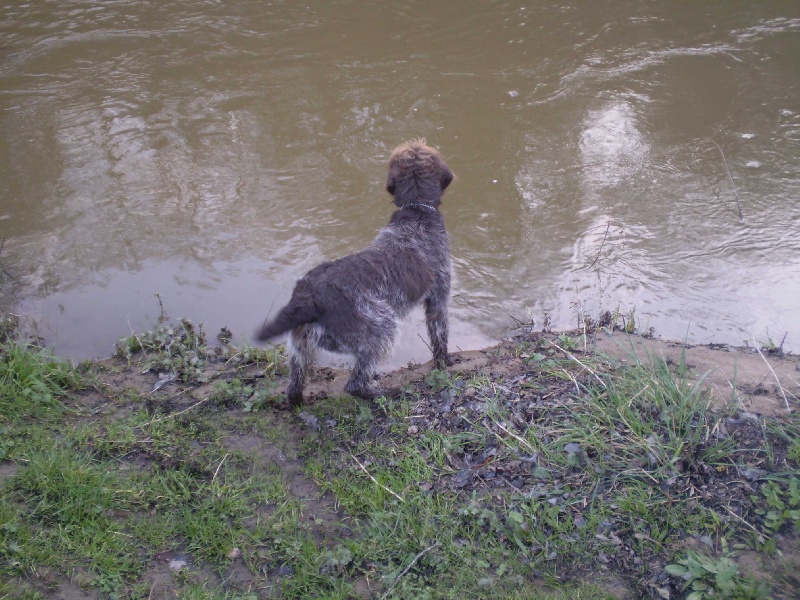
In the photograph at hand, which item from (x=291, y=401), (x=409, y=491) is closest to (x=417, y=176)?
(x=291, y=401)

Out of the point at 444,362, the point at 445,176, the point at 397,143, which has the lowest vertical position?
the point at 444,362

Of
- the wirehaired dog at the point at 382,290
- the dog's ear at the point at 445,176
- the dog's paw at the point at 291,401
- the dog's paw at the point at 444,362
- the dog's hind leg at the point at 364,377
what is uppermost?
the dog's ear at the point at 445,176

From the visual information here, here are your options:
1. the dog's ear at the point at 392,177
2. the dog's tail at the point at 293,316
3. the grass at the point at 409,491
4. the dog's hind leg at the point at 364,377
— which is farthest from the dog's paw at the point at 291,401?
the dog's ear at the point at 392,177

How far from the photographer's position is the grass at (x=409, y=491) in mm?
3391

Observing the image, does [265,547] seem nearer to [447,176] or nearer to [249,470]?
[249,470]

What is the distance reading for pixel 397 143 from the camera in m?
8.30

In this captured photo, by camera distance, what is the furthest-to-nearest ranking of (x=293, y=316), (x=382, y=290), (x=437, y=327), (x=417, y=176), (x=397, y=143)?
(x=397, y=143) → (x=417, y=176) → (x=437, y=327) → (x=382, y=290) → (x=293, y=316)

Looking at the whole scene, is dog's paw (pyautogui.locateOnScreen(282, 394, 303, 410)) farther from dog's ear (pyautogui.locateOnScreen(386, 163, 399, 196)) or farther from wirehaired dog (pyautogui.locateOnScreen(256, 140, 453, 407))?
dog's ear (pyautogui.locateOnScreen(386, 163, 399, 196))

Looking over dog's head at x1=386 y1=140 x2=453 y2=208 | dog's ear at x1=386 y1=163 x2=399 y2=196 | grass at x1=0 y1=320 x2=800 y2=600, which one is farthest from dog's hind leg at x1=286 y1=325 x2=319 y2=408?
dog's ear at x1=386 y1=163 x2=399 y2=196

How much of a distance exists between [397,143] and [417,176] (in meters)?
2.70

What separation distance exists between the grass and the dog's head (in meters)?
1.75

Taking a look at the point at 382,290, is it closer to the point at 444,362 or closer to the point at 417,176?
the point at 444,362

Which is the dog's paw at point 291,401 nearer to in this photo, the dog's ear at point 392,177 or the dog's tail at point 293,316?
the dog's tail at point 293,316

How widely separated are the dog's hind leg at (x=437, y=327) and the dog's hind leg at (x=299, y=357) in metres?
1.18
